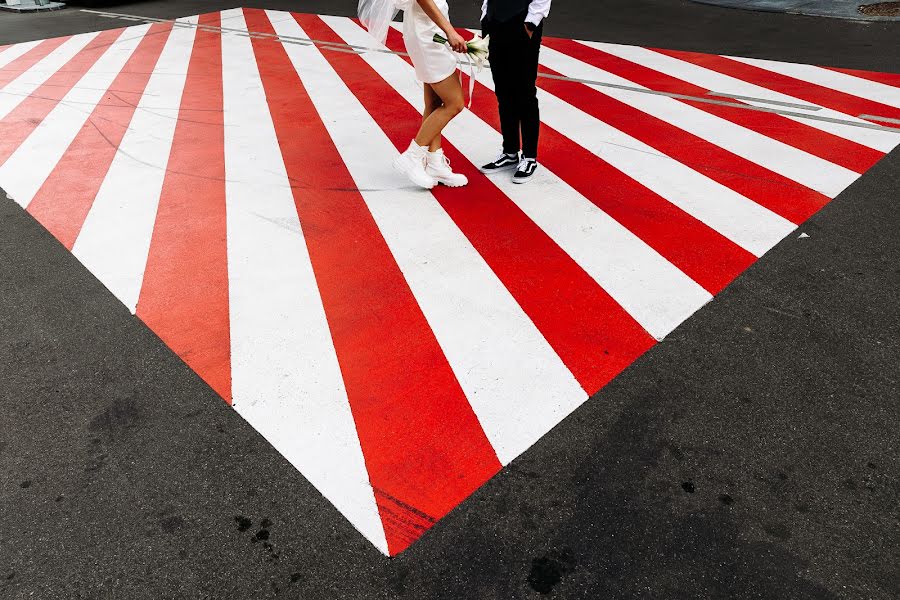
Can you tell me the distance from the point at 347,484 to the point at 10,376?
183 centimetres

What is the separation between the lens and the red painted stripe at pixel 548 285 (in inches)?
123

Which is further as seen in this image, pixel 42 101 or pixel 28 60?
pixel 28 60

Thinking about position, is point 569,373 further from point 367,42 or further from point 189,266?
point 367,42

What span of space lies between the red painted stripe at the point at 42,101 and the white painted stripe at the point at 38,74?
9cm

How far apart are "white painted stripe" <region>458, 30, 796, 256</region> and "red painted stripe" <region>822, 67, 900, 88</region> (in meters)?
3.26

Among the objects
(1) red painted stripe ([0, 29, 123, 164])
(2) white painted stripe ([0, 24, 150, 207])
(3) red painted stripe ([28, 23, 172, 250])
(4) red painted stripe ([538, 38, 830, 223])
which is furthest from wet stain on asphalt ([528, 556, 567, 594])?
(1) red painted stripe ([0, 29, 123, 164])

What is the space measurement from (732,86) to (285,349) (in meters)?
5.80

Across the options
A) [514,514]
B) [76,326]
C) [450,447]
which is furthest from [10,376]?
[514,514]

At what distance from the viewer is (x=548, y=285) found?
12.1ft

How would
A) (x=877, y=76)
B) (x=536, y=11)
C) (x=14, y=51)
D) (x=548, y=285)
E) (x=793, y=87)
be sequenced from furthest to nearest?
(x=14, y=51) → (x=877, y=76) → (x=793, y=87) → (x=536, y=11) → (x=548, y=285)

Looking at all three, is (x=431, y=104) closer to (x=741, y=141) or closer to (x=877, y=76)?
(x=741, y=141)

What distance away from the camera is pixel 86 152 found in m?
5.95

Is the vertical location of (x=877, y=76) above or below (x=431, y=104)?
below

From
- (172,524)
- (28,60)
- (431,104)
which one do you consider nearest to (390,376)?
(172,524)
